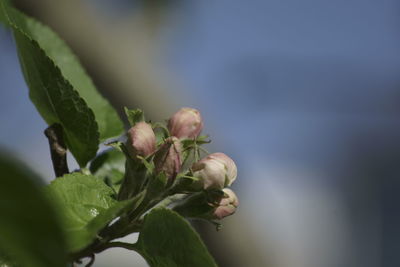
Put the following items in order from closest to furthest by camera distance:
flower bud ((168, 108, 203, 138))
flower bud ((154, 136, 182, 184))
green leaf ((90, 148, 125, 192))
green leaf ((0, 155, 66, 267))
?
green leaf ((0, 155, 66, 267))
flower bud ((154, 136, 182, 184))
flower bud ((168, 108, 203, 138))
green leaf ((90, 148, 125, 192))

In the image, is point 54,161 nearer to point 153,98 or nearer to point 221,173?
point 221,173

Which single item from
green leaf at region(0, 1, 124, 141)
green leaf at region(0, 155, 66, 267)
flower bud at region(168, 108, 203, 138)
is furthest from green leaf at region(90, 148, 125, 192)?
green leaf at region(0, 155, 66, 267)

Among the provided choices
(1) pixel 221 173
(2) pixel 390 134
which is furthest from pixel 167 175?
(2) pixel 390 134

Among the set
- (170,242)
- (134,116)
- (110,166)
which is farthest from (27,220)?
(110,166)

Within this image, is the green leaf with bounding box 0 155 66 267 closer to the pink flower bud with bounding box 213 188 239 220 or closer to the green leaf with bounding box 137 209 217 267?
the green leaf with bounding box 137 209 217 267

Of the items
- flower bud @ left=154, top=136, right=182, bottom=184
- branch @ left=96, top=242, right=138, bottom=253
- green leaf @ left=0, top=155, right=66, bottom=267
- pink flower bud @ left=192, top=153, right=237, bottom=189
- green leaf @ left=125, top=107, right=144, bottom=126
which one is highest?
green leaf @ left=0, top=155, right=66, bottom=267

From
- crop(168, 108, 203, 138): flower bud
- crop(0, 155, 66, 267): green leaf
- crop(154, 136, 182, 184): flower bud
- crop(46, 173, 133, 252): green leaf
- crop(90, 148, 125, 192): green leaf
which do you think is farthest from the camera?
crop(90, 148, 125, 192): green leaf
